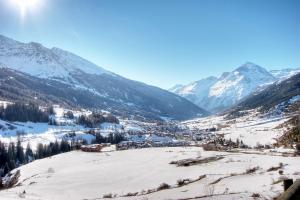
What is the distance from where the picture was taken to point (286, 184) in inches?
544

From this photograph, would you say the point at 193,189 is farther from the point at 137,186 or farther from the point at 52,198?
the point at 52,198

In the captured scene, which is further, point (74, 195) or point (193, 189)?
point (74, 195)

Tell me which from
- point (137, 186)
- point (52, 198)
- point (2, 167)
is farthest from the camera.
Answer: point (2, 167)

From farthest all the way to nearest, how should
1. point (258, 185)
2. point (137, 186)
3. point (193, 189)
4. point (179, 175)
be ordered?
1. point (179, 175)
2. point (137, 186)
3. point (193, 189)
4. point (258, 185)

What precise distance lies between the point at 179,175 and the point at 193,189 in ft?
37.3

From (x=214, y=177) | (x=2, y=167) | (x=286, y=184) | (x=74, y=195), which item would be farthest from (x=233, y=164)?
(x=2, y=167)

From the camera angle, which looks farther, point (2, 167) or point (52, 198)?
point (2, 167)

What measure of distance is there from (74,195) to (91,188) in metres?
3.55

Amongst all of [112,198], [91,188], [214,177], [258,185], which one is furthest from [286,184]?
[91,188]

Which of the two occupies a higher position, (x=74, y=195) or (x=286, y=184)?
(x=286, y=184)

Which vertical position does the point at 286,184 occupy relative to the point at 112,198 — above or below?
above

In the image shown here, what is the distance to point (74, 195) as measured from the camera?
34125 millimetres

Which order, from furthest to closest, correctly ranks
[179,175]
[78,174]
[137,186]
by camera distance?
[78,174] < [179,175] < [137,186]

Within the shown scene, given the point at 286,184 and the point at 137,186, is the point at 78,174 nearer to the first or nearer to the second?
the point at 137,186
